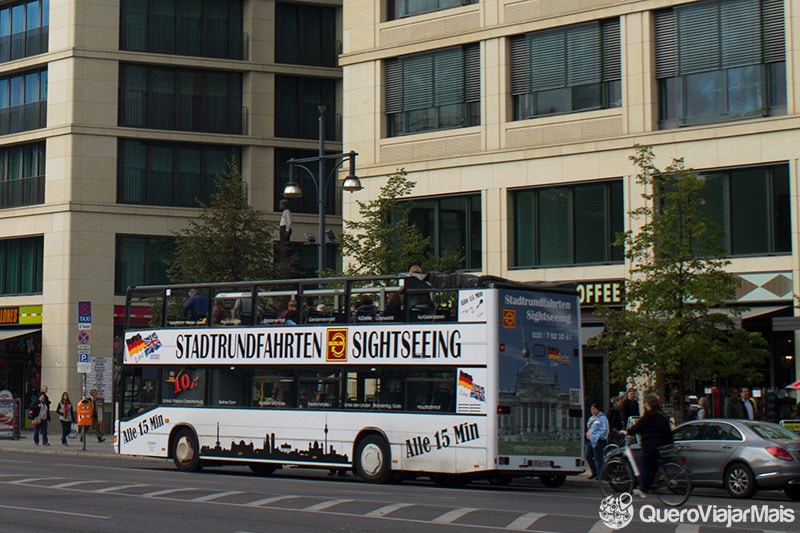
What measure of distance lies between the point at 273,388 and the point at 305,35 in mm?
30357

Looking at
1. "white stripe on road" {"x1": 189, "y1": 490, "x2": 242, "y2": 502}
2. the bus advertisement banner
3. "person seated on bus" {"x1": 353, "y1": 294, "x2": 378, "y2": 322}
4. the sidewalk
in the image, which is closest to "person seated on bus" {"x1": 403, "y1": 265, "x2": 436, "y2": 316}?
the bus advertisement banner

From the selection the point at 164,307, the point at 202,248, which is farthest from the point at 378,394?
the point at 202,248

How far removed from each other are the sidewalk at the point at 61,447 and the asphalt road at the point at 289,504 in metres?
9.05

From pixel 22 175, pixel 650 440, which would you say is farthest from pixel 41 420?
pixel 650 440

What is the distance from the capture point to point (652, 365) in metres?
27.8

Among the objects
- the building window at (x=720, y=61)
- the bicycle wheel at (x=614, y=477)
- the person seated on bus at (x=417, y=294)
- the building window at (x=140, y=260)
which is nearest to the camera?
the bicycle wheel at (x=614, y=477)

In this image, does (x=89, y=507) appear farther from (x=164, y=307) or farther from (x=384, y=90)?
(x=384, y=90)

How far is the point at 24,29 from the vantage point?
5262cm

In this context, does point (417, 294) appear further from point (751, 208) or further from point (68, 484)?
point (751, 208)

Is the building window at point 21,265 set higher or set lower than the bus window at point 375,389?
higher

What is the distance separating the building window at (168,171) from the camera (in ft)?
167

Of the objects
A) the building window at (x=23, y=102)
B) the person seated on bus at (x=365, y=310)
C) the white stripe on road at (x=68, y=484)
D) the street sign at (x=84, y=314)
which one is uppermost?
the building window at (x=23, y=102)

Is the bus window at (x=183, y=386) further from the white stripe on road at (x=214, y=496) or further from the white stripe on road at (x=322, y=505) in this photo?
the white stripe on road at (x=322, y=505)

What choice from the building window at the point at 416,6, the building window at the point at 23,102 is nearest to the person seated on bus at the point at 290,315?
the building window at the point at 416,6
